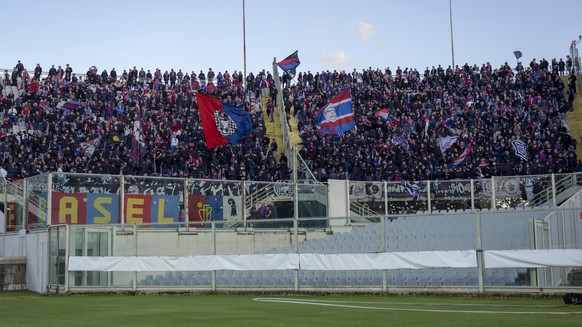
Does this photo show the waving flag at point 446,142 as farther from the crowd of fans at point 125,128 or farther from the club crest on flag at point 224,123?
the club crest on flag at point 224,123

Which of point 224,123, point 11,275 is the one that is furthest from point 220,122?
point 11,275

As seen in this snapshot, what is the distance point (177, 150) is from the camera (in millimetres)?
46406

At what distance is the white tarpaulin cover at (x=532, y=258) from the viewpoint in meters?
19.5

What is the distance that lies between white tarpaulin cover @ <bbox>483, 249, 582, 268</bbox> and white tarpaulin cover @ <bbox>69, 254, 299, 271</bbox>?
5554mm

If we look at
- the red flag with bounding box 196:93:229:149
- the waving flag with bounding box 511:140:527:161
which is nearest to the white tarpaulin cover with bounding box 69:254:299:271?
the red flag with bounding box 196:93:229:149

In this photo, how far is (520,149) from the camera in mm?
45812

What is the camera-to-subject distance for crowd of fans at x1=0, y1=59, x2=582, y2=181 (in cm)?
4481

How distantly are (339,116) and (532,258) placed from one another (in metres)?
23.2

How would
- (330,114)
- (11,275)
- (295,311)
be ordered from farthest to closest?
(330,114) → (11,275) → (295,311)

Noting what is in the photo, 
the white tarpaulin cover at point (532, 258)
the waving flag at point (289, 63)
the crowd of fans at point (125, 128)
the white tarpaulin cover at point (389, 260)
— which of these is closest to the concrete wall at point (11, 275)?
the white tarpaulin cover at point (389, 260)

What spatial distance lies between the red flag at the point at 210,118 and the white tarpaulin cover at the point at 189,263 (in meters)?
10.8

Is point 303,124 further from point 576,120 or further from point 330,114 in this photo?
point 576,120

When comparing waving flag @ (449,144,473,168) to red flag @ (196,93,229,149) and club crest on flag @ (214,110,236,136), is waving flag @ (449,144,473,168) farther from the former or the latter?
red flag @ (196,93,229,149)

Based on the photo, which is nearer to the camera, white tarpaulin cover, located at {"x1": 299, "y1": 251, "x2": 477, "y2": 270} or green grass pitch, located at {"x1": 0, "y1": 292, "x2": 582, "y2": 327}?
green grass pitch, located at {"x1": 0, "y1": 292, "x2": 582, "y2": 327}
